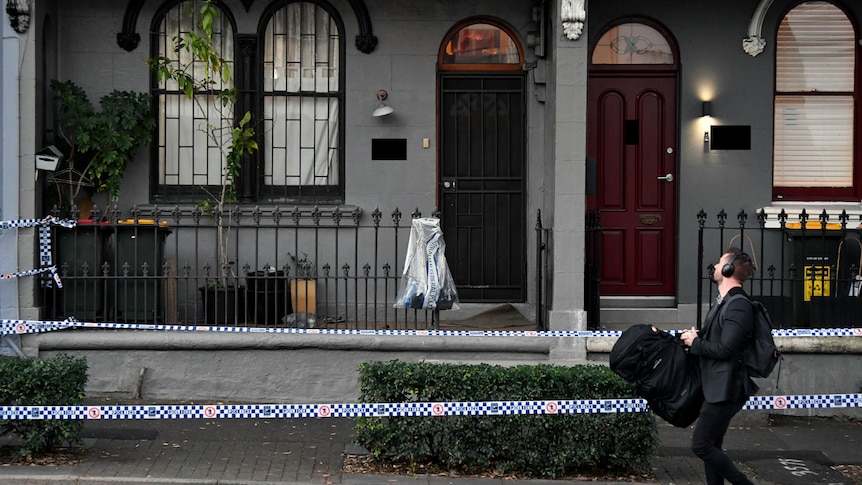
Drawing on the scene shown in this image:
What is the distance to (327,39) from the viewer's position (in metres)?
11.9

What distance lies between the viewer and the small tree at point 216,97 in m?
Answer: 11.0

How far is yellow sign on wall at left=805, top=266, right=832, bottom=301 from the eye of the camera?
34.8ft

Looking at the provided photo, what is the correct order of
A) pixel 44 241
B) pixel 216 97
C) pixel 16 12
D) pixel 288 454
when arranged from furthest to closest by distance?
pixel 216 97
pixel 44 241
pixel 16 12
pixel 288 454

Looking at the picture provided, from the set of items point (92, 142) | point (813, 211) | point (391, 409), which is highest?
point (92, 142)

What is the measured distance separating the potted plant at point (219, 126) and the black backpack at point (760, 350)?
527 centimetres

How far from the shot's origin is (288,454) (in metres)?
8.61

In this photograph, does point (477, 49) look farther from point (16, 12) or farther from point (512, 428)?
point (512, 428)

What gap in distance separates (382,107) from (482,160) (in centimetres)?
128

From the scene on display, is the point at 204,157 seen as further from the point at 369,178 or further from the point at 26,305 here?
the point at 26,305

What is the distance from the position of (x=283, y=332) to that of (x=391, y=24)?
393 cm

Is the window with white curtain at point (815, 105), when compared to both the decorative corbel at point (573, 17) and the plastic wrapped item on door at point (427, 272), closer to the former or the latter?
the decorative corbel at point (573, 17)

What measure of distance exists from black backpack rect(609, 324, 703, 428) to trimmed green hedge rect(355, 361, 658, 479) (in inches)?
43.1

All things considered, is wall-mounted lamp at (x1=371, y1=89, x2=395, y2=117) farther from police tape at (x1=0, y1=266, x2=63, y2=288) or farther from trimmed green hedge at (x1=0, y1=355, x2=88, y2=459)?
trimmed green hedge at (x1=0, y1=355, x2=88, y2=459)

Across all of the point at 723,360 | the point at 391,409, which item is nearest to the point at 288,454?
the point at 391,409
